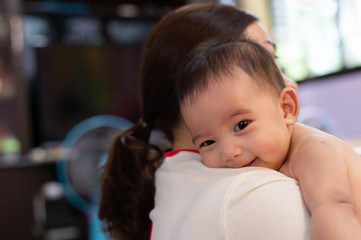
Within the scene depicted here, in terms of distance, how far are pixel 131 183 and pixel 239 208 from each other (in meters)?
0.58

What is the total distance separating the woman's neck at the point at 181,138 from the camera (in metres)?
1.04

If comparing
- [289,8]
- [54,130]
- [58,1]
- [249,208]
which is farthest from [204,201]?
[58,1]

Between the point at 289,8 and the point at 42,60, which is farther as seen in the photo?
the point at 42,60

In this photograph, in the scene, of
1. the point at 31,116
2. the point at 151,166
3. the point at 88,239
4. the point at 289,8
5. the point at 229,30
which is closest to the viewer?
the point at 229,30

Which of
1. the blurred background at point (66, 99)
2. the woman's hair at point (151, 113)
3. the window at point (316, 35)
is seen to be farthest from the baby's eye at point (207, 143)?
the blurred background at point (66, 99)

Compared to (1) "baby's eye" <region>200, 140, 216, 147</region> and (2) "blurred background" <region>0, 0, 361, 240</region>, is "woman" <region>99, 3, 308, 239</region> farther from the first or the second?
(2) "blurred background" <region>0, 0, 361, 240</region>

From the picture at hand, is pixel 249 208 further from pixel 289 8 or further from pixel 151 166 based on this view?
pixel 289 8

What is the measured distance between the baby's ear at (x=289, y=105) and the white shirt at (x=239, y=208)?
0.19 m

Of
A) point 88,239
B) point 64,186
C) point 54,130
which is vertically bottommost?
point 88,239

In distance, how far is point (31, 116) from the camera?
380 cm

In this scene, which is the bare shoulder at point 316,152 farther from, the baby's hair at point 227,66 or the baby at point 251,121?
the baby's hair at point 227,66

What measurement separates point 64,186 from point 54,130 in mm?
617

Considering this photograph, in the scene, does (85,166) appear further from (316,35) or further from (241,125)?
(241,125)

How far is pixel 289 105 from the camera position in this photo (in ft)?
2.89
